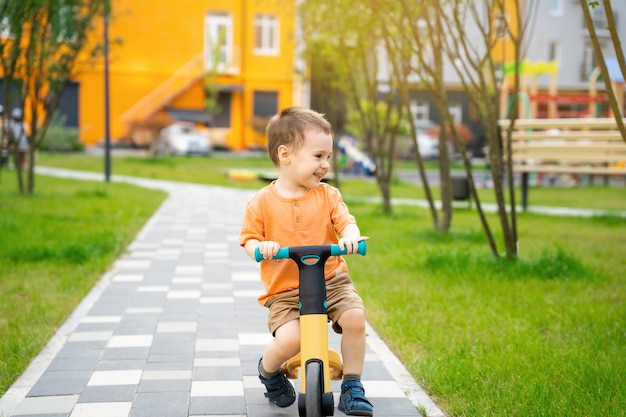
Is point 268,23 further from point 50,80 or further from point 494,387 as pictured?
point 494,387

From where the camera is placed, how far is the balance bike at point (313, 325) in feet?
11.0

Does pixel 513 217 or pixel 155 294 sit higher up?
pixel 513 217

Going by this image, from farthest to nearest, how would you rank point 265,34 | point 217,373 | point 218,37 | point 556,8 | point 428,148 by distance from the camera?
point 556,8 < point 265,34 < point 218,37 < point 428,148 < point 217,373

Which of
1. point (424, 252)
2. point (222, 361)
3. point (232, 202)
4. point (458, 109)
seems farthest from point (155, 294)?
point (458, 109)

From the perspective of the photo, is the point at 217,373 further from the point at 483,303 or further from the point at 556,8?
the point at 556,8

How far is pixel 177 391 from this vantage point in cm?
410

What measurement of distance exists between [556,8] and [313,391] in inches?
1617

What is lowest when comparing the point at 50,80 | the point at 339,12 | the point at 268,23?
the point at 50,80

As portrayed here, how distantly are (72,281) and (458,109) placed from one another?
35.8 meters

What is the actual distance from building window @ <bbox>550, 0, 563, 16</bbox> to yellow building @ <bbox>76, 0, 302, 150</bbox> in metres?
13.5

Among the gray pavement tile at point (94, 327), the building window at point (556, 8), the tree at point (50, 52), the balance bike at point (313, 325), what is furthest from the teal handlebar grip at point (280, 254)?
the building window at point (556, 8)

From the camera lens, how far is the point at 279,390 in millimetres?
3855

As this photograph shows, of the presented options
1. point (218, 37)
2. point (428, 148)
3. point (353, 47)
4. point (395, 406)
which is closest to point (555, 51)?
point (428, 148)

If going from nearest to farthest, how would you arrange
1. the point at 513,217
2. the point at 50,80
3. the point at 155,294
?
the point at 155,294 < the point at 513,217 < the point at 50,80
